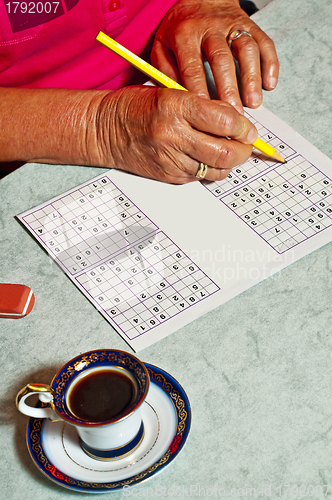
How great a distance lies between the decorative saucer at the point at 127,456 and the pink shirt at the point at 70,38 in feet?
2.57

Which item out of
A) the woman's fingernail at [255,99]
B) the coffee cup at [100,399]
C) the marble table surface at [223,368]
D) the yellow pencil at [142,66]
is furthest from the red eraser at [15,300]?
the woman's fingernail at [255,99]

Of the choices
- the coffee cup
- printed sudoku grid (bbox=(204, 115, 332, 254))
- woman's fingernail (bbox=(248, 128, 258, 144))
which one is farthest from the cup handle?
woman's fingernail (bbox=(248, 128, 258, 144))

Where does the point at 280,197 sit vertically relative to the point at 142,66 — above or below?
below

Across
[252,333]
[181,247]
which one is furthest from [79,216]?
[252,333]

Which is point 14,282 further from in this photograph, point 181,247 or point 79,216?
point 181,247

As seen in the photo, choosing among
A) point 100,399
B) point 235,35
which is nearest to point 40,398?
point 100,399

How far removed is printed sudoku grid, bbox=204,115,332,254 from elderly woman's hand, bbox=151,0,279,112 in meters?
0.15

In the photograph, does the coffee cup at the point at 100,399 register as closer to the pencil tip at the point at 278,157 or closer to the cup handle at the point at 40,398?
the cup handle at the point at 40,398

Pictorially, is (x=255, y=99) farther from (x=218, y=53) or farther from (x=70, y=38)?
(x=70, y=38)

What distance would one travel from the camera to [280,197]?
928 millimetres

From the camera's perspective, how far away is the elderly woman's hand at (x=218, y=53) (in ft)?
3.47

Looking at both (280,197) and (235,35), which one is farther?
(235,35)

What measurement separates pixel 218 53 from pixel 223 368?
A: 27.7 inches

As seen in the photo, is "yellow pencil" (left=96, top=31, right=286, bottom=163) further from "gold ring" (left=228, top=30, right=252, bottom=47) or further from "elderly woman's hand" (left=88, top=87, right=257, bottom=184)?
"gold ring" (left=228, top=30, right=252, bottom=47)
